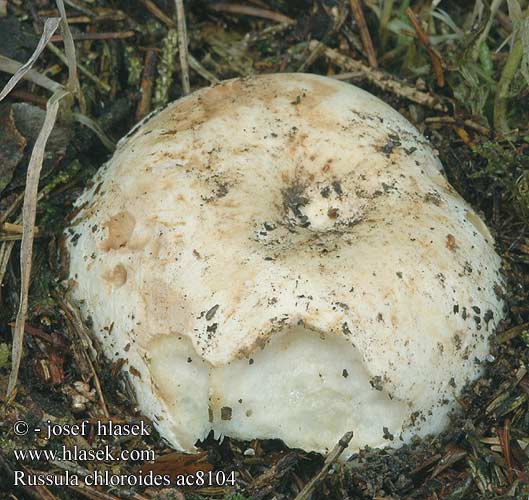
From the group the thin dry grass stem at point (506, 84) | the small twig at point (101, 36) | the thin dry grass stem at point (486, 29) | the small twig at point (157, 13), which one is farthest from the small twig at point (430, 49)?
the small twig at point (101, 36)

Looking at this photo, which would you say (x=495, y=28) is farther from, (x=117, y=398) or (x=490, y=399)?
(x=117, y=398)

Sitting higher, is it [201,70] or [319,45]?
[319,45]

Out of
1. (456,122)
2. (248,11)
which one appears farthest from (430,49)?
(248,11)

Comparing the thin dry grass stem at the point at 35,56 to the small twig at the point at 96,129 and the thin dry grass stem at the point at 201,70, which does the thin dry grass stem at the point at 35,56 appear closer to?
the small twig at the point at 96,129

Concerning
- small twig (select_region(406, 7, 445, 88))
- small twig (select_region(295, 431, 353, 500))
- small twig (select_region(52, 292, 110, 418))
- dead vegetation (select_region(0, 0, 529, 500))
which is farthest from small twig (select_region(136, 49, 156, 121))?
small twig (select_region(295, 431, 353, 500))

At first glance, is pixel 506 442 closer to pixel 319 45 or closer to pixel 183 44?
pixel 319 45

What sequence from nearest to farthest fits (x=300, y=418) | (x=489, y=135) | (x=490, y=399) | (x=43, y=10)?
1. (x=300, y=418)
2. (x=490, y=399)
3. (x=489, y=135)
4. (x=43, y=10)

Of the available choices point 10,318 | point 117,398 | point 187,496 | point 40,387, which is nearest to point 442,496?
point 187,496
